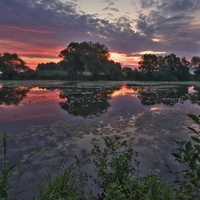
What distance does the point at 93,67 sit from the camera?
4266 cm

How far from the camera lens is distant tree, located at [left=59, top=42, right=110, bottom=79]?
42.9 metres

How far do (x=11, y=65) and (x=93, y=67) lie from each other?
74.8 ft

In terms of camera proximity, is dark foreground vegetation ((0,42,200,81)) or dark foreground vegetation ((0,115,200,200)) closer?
dark foreground vegetation ((0,115,200,200))

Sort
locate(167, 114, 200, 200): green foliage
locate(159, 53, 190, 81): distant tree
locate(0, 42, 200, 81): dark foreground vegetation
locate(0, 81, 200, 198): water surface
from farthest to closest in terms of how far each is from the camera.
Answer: locate(159, 53, 190, 81): distant tree → locate(0, 42, 200, 81): dark foreground vegetation → locate(0, 81, 200, 198): water surface → locate(167, 114, 200, 200): green foliage

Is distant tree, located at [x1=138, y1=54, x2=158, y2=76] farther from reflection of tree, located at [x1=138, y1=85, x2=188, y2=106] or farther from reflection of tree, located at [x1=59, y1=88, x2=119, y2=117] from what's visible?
reflection of tree, located at [x1=59, y1=88, x2=119, y2=117]

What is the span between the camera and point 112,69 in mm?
49344

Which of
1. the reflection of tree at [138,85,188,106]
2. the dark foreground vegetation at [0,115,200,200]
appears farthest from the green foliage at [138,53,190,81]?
the dark foreground vegetation at [0,115,200,200]

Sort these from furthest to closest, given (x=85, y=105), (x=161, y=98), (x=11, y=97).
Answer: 1. (x=161, y=98)
2. (x=11, y=97)
3. (x=85, y=105)

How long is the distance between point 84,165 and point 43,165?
3.42ft

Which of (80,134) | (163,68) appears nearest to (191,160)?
(80,134)

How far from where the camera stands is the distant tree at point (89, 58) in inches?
1690

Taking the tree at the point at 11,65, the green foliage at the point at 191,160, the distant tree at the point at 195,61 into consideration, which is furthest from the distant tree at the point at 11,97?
the distant tree at the point at 195,61

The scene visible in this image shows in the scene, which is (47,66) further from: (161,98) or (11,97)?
(161,98)

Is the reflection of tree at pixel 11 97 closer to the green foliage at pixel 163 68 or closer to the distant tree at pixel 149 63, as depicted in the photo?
the green foliage at pixel 163 68
